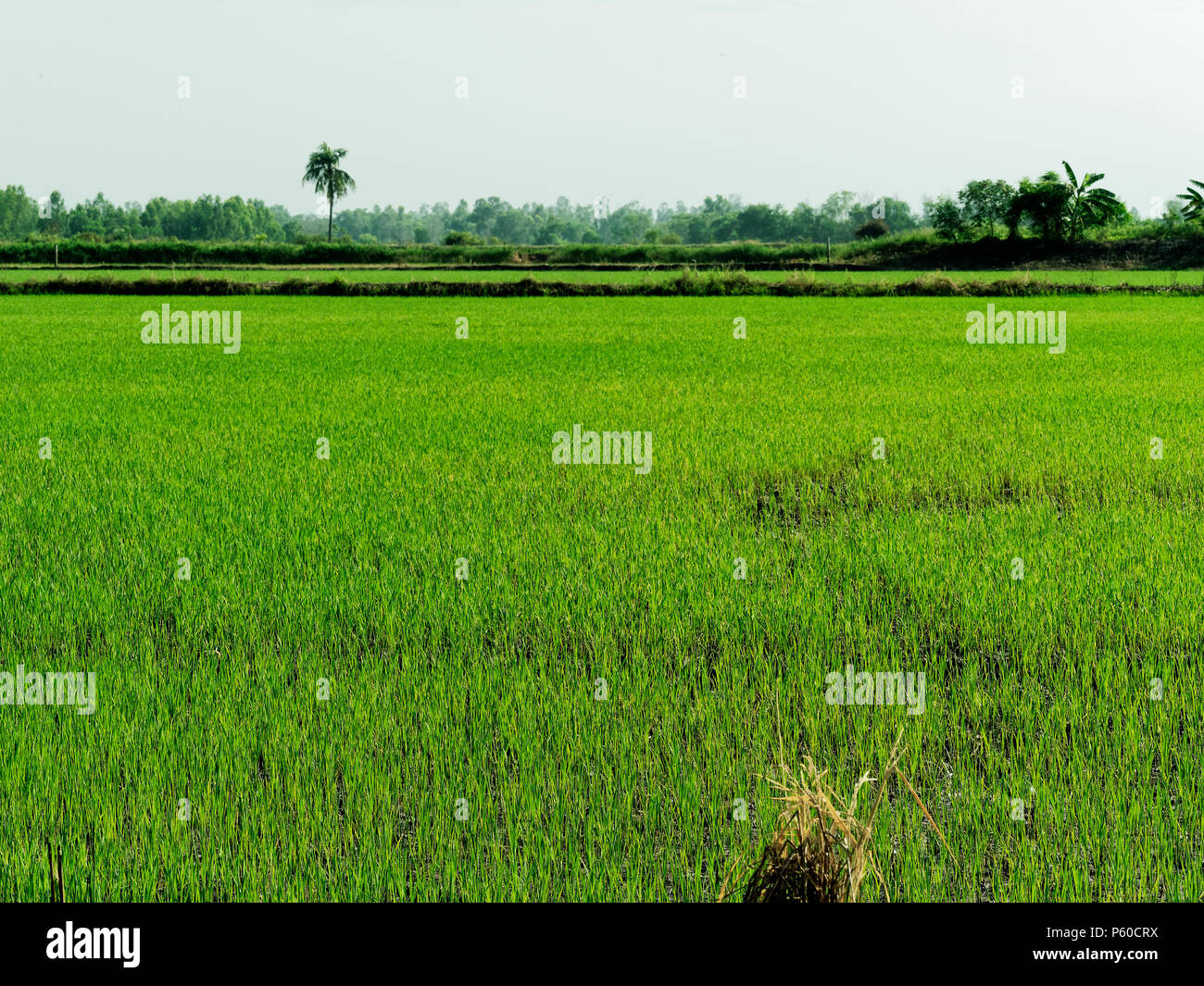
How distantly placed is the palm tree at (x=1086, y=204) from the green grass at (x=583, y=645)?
1846 inches

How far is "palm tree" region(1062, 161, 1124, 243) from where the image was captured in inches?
1999

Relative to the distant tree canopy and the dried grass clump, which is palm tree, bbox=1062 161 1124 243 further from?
the dried grass clump

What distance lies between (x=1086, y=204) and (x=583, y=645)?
54.7m

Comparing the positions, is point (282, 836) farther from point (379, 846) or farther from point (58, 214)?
point (58, 214)

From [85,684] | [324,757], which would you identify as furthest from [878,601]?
[85,684]

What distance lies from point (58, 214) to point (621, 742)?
122 metres

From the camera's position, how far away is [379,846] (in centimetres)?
273

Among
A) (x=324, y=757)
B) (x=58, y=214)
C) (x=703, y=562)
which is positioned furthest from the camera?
(x=58, y=214)

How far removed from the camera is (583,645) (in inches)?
169

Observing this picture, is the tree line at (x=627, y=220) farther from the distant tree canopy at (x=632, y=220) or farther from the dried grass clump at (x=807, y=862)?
the dried grass clump at (x=807, y=862)

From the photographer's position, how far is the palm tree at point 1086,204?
50.8 metres

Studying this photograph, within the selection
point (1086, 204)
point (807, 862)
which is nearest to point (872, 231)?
point (1086, 204)
